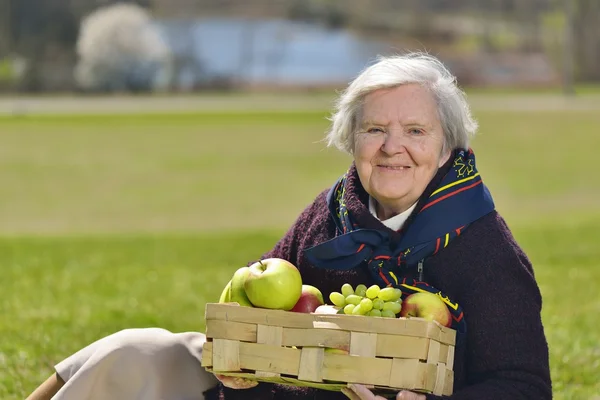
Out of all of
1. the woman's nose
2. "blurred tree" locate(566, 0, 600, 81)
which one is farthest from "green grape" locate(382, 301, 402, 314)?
"blurred tree" locate(566, 0, 600, 81)

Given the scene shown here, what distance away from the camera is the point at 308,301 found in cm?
330

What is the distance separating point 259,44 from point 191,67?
14147 millimetres

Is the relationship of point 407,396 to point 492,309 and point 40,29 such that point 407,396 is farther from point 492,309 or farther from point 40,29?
point 40,29

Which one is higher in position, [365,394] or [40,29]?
[365,394]

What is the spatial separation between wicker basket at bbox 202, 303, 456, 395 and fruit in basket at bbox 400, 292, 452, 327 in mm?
72

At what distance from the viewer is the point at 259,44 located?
3792 inches

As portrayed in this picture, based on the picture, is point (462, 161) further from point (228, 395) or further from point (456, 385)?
point (228, 395)

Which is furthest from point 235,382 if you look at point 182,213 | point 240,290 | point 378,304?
point 182,213

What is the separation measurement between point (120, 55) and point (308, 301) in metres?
72.1

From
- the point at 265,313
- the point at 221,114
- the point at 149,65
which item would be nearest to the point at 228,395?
the point at 265,313

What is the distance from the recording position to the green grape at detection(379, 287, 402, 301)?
122 inches

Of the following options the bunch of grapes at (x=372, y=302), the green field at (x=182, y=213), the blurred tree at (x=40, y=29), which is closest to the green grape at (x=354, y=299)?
the bunch of grapes at (x=372, y=302)

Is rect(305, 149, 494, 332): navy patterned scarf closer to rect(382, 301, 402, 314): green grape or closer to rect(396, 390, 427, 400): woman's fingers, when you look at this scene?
rect(382, 301, 402, 314): green grape

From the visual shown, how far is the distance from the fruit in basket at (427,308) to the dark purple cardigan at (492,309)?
114 mm
